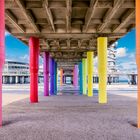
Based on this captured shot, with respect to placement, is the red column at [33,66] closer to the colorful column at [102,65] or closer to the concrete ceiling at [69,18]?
the concrete ceiling at [69,18]

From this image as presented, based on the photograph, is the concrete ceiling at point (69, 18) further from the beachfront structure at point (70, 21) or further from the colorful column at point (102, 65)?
the colorful column at point (102, 65)

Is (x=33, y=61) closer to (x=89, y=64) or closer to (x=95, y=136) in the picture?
(x=89, y=64)

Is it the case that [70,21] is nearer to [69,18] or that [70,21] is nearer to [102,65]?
[69,18]

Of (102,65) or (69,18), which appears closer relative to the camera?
(69,18)

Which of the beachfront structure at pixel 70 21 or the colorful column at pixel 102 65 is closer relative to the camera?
the beachfront structure at pixel 70 21

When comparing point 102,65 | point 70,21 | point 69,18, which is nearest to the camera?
point 69,18

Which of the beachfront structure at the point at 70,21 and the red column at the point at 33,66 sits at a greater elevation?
the beachfront structure at the point at 70,21

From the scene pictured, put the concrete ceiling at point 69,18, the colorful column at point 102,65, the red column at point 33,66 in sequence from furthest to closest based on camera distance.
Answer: the red column at point 33,66, the colorful column at point 102,65, the concrete ceiling at point 69,18

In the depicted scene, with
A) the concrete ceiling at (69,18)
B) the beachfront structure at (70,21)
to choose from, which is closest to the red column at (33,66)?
the beachfront structure at (70,21)

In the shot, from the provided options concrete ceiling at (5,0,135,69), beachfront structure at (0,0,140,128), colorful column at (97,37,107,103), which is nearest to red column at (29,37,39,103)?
beachfront structure at (0,0,140,128)

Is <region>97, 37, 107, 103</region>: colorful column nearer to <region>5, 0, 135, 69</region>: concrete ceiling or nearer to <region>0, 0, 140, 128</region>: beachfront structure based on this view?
<region>0, 0, 140, 128</region>: beachfront structure

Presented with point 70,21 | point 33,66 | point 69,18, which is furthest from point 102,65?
point 69,18

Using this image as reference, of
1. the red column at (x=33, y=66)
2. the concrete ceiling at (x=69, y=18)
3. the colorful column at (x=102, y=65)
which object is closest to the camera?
A: the concrete ceiling at (x=69, y=18)

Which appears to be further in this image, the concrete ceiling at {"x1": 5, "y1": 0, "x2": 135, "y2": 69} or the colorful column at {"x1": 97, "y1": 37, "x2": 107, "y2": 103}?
the colorful column at {"x1": 97, "y1": 37, "x2": 107, "y2": 103}
